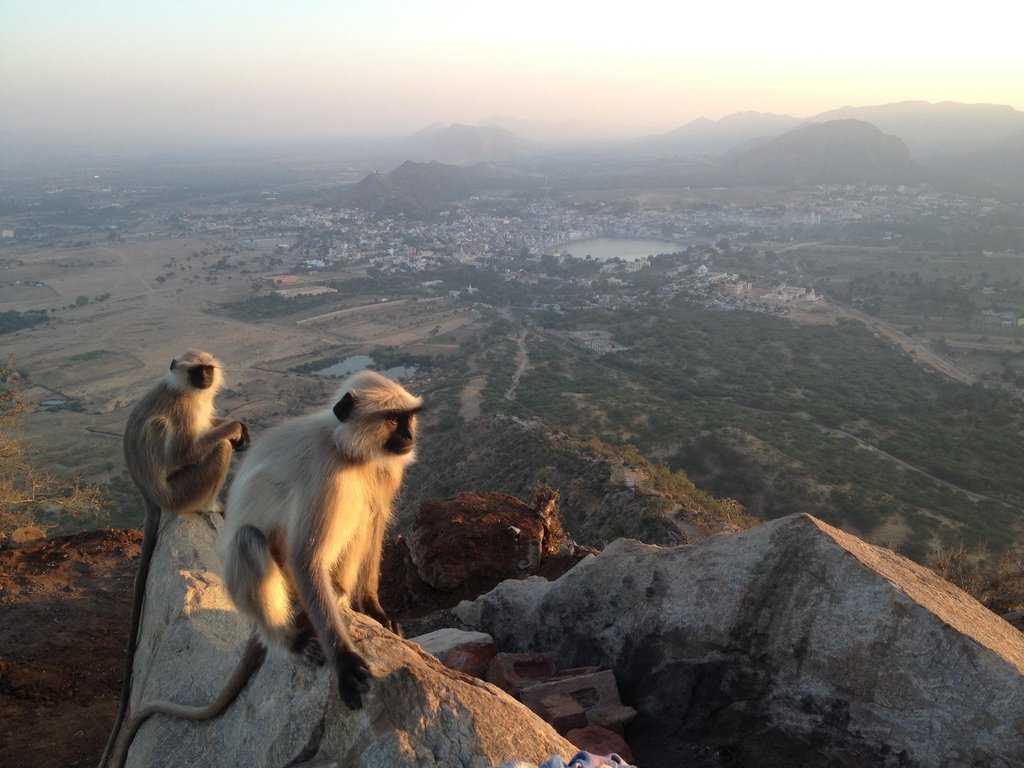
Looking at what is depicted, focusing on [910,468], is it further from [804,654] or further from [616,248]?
[616,248]

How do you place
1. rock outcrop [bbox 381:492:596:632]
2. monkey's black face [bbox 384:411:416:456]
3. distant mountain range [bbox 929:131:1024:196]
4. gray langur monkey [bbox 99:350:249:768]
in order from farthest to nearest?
distant mountain range [bbox 929:131:1024:196], rock outcrop [bbox 381:492:596:632], gray langur monkey [bbox 99:350:249:768], monkey's black face [bbox 384:411:416:456]

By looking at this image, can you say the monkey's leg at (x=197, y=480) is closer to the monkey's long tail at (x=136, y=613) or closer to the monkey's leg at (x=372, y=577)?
the monkey's long tail at (x=136, y=613)

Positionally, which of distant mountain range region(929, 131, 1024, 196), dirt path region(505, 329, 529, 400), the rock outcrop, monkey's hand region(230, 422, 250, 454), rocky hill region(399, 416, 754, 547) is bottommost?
dirt path region(505, 329, 529, 400)

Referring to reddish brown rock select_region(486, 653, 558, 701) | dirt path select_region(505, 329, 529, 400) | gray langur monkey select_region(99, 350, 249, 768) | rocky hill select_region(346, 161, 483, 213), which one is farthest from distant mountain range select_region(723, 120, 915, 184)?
reddish brown rock select_region(486, 653, 558, 701)

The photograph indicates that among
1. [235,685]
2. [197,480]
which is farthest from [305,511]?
[197,480]

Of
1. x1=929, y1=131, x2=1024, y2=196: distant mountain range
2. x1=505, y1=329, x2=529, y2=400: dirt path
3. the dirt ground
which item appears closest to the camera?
the dirt ground

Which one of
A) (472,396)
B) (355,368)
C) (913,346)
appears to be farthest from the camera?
(355,368)

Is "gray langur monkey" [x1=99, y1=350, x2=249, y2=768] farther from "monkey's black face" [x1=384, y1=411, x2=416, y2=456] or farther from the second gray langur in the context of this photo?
"monkey's black face" [x1=384, y1=411, x2=416, y2=456]

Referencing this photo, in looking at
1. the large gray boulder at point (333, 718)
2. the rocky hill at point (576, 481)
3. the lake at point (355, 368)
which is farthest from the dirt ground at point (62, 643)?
the lake at point (355, 368)
